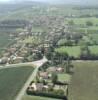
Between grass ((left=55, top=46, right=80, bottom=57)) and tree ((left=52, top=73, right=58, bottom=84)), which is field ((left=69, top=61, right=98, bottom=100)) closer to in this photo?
tree ((left=52, top=73, right=58, bottom=84))

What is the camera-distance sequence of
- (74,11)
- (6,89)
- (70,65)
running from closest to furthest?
(6,89)
(70,65)
(74,11)

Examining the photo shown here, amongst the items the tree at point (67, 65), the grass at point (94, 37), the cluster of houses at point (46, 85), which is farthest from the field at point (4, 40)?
the cluster of houses at point (46, 85)

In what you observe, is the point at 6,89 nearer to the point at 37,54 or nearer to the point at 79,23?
the point at 37,54

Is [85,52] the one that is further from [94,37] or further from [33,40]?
A: [33,40]

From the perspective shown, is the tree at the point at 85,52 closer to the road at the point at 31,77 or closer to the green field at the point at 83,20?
the road at the point at 31,77

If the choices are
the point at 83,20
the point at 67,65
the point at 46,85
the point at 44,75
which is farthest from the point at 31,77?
the point at 83,20

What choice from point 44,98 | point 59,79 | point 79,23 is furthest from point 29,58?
point 79,23
